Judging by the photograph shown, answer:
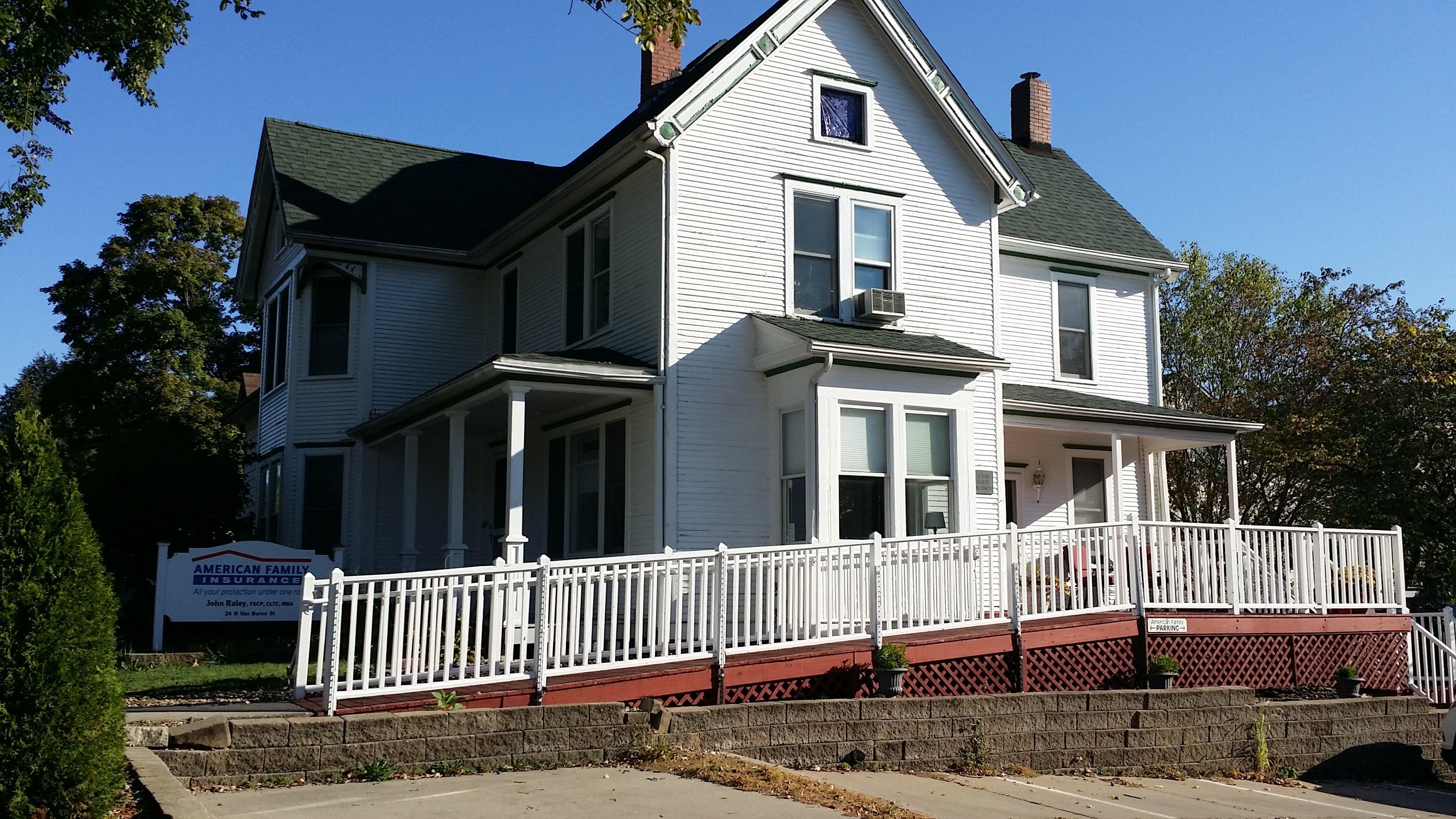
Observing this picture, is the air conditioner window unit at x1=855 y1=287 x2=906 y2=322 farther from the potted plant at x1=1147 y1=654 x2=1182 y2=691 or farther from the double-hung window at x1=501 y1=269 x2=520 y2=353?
the double-hung window at x1=501 y1=269 x2=520 y2=353

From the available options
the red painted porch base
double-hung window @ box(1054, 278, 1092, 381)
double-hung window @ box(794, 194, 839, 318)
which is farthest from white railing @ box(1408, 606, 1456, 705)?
double-hung window @ box(794, 194, 839, 318)

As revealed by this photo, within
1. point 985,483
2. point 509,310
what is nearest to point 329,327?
point 509,310

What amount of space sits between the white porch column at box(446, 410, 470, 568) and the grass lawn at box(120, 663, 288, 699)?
2.51 m

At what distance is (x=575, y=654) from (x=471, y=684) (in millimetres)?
1006

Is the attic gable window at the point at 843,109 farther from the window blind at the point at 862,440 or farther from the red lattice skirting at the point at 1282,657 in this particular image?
the red lattice skirting at the point at 1282,657

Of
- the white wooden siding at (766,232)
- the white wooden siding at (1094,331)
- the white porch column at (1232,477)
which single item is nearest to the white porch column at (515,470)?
the white wooden siding at (766,232)

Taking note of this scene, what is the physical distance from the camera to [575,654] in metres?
10.8

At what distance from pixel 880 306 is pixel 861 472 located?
2.61m

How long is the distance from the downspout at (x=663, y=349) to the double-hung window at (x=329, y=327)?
25.6ft

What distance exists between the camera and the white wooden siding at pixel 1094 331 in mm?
20422

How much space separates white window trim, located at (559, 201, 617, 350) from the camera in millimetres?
17266

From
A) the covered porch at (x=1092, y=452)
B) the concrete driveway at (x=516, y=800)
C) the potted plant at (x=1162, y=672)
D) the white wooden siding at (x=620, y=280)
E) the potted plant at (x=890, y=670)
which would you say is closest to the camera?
the concrete driveway at (x=516, y=800)

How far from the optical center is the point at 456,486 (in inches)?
628

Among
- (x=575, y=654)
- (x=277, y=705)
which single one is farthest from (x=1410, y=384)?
(x=277, y=705)
